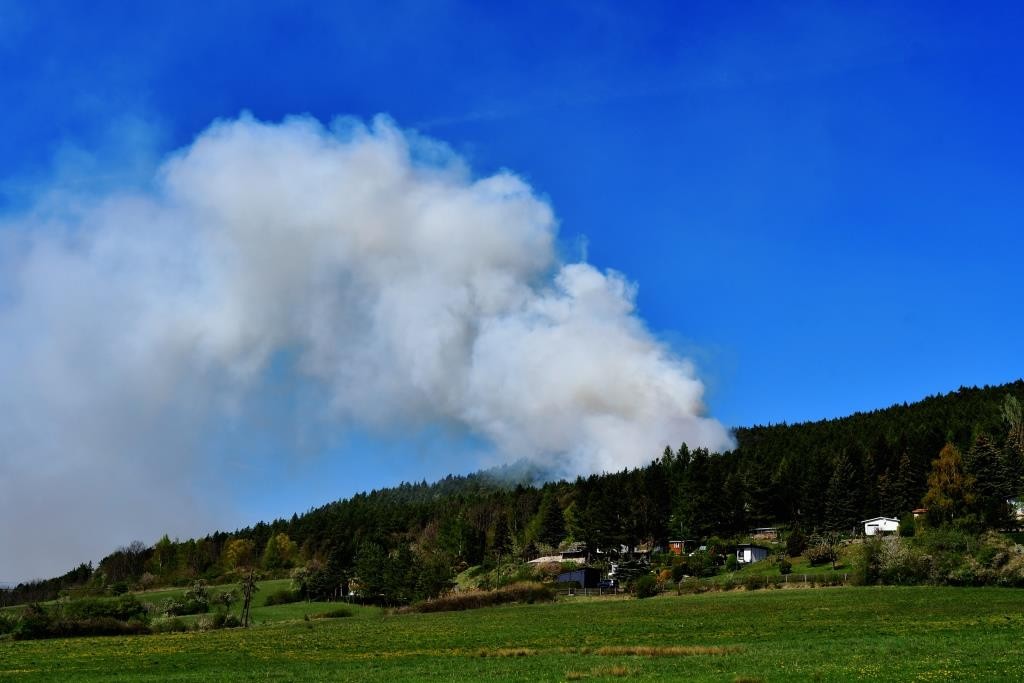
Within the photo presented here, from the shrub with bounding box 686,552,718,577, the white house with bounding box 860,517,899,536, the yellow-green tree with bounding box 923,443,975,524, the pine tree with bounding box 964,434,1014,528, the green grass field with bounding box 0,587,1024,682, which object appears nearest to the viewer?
the green grass field with bounding box 0,587,1024,682

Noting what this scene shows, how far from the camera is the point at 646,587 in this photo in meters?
117

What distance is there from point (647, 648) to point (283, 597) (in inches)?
5500

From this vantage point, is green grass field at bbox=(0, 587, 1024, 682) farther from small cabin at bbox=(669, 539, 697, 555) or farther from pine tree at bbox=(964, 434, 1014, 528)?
small cabin at bbox=(669, 539, 697, 555)

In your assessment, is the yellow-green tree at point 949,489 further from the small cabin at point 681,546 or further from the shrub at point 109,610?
the shrub at point 109,610

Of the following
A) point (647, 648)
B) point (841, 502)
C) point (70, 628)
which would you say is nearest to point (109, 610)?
point (70, 628)

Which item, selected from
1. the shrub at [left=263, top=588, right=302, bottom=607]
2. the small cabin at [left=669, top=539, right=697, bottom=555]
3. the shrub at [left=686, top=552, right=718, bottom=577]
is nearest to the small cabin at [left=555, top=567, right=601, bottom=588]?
the small cabin at [left=669, top=539, right=697, bottom=555]

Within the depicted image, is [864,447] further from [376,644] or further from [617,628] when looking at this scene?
[376,644]

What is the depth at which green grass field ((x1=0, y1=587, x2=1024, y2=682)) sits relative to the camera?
35469mm

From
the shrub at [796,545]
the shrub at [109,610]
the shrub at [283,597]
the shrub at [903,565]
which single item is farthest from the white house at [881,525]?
the shrub at [109,610]

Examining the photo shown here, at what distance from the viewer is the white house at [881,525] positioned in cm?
14812

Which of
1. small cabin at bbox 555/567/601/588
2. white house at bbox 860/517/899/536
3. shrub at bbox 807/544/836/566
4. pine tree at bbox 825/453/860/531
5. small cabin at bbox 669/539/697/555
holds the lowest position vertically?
small cabin at bbox 555/567/601/588

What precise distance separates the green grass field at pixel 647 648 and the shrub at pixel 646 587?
28.5m

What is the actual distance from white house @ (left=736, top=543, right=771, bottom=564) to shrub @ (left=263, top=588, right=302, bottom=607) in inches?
3499

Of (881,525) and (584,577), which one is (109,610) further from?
(881,525)
